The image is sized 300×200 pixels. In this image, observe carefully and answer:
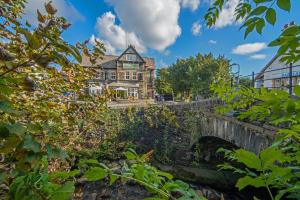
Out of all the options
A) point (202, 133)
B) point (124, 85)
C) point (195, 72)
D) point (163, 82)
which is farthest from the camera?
point (163, 82)

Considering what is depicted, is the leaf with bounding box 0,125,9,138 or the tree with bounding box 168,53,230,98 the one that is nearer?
the leaf with bounding box 0,125,9,138

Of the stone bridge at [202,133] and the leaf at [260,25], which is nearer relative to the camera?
the leaf at [260,25]

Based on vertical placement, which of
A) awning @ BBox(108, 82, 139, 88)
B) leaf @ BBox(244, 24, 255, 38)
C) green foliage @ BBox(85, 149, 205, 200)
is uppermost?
awning @ BBox(108, 82, 139, 88)

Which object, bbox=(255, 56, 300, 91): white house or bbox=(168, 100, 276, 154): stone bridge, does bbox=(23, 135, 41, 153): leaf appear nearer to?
bbox=(255, 56, 300, 91): white house

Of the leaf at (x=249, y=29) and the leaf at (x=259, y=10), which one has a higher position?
the leaf at (x=259, y=10)

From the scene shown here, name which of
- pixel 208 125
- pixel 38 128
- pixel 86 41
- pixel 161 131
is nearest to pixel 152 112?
pixel 161 131

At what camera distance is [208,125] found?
828 cm

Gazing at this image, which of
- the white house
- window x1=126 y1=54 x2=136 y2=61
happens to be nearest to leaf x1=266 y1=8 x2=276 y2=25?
the white house

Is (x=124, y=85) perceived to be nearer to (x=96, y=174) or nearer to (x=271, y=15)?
(x=271, y=15)

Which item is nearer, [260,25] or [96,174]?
[96,174]

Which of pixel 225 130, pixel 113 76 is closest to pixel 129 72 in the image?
pixel 113 76

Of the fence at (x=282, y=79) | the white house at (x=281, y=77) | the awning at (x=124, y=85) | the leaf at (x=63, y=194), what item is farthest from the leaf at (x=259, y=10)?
the awning at (x=124, y=85)

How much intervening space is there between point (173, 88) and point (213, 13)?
1462 inches

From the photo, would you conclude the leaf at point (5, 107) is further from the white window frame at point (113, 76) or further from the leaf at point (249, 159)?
the white window frame at point (113, 76)
